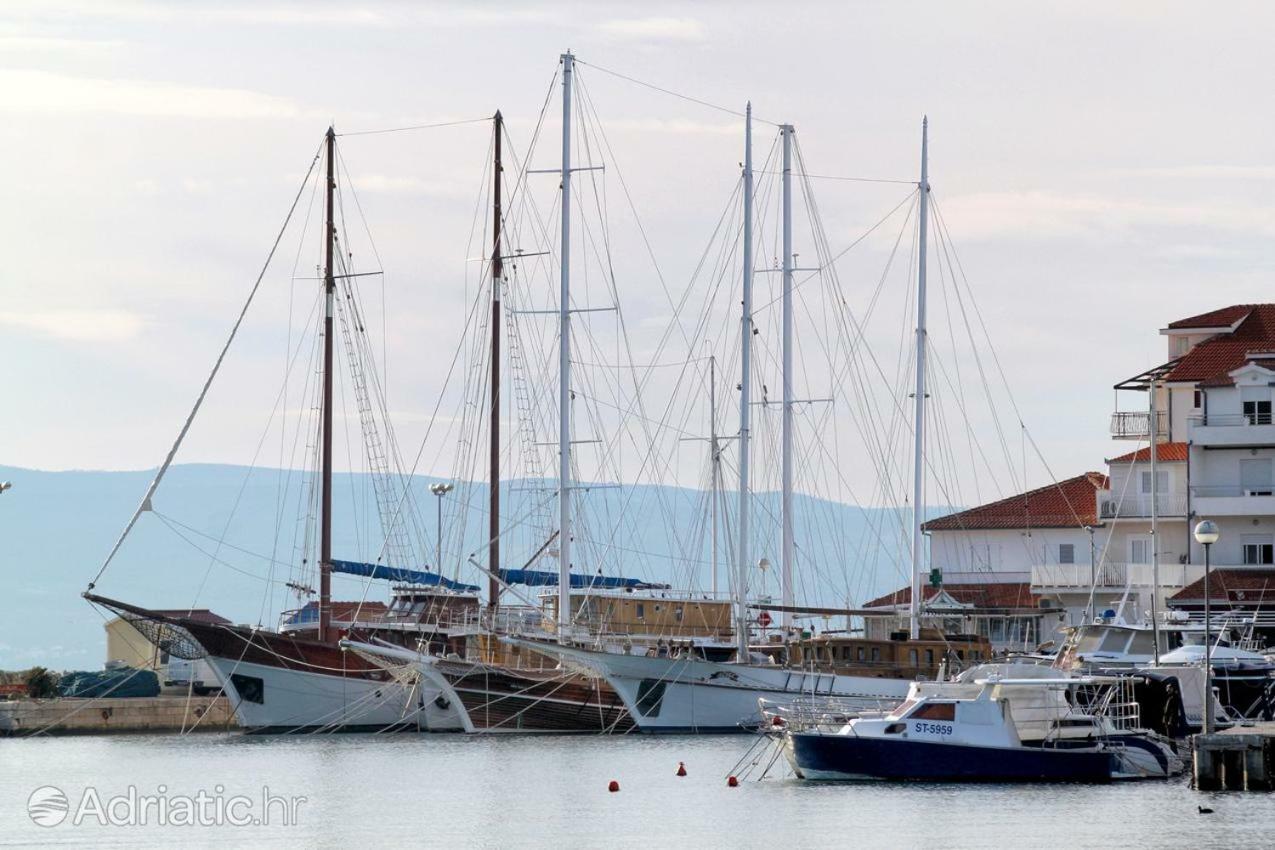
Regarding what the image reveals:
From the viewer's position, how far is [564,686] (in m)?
87.4

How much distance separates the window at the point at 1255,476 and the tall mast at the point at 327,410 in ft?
123

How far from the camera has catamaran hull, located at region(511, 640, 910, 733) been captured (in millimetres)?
83125

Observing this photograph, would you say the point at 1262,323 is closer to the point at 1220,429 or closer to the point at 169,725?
the point at 1220,429

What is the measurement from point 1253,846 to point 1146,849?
77.5 inches

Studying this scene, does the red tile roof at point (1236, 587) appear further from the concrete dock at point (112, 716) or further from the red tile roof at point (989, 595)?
the concrete dock at point (112, 716)

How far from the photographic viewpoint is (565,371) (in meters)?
84.8

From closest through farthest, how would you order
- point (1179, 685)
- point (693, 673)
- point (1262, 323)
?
1. point (1179, 685)
2. point (693, 673)
3. point (1262, 323)

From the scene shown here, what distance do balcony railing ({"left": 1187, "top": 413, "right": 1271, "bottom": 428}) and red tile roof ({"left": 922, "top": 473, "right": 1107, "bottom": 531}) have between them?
7694mm

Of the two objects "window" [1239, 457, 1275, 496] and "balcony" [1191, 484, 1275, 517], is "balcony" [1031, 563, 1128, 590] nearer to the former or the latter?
"balcony" [1191, 484, 1275, 517]

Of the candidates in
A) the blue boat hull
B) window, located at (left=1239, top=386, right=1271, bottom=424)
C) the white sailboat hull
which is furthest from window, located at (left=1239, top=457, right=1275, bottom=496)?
the blue boat hull

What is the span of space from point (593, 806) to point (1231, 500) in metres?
48.5

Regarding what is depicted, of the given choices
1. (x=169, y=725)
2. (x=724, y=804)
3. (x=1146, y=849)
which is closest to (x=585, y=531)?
(x=169, y=725)

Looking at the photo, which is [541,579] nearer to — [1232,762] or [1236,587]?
[1236,587]
